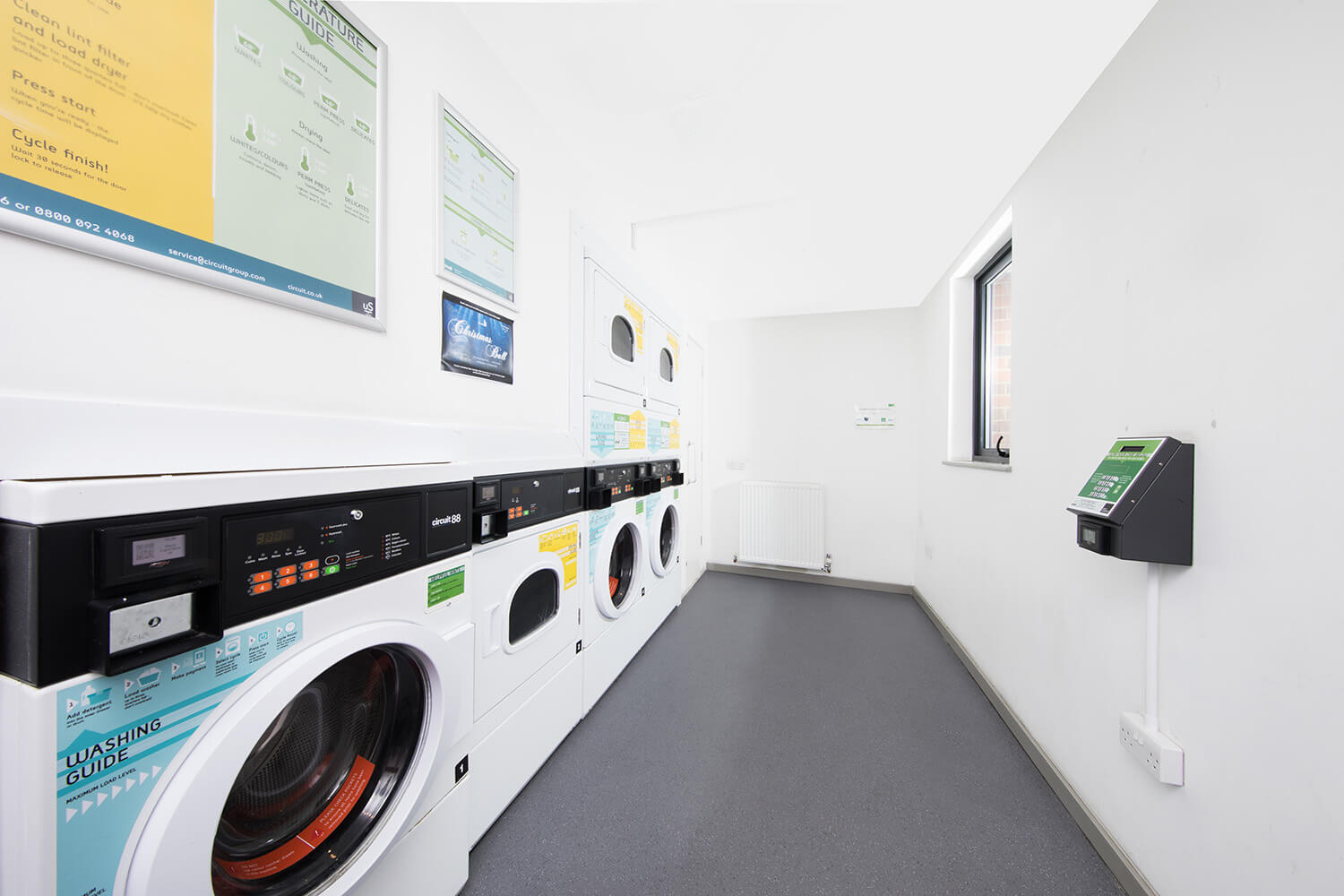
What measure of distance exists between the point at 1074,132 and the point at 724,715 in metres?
2.45

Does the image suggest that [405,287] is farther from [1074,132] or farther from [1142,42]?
[1074,132]

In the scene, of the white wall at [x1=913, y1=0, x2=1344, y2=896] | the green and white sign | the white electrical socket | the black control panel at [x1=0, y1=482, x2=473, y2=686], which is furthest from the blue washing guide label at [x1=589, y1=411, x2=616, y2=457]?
the white electrical socket

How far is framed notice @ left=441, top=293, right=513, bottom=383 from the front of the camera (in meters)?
1.12

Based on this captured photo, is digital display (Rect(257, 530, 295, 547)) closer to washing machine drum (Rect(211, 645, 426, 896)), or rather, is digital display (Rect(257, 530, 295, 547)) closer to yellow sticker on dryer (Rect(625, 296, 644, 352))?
washing machine drum (Rect(211, 645, 426, 896))

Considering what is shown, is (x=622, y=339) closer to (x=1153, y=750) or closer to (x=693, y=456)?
(x=693, y=456)

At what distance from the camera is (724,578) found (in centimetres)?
352

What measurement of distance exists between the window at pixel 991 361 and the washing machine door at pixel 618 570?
204cm

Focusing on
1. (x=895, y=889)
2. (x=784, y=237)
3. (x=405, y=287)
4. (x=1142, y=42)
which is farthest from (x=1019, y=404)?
(x=405, y=287)

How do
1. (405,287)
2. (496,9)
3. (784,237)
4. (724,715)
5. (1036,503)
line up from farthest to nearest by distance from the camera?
1. (784,237)
2. (724,715)
3. (1036,503)
4. (496,9)
5. (405,287)

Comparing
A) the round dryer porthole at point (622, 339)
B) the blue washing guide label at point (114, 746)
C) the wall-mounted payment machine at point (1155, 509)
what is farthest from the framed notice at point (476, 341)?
the wall-mounted payment machine at point (1155, 509)

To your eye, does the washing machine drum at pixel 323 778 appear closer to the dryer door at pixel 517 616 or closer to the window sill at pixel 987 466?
the dryer door at pixel 517 616

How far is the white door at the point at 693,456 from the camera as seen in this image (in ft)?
9.68

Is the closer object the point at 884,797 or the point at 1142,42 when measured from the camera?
the point at 1142,42

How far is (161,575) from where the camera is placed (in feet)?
1.66
